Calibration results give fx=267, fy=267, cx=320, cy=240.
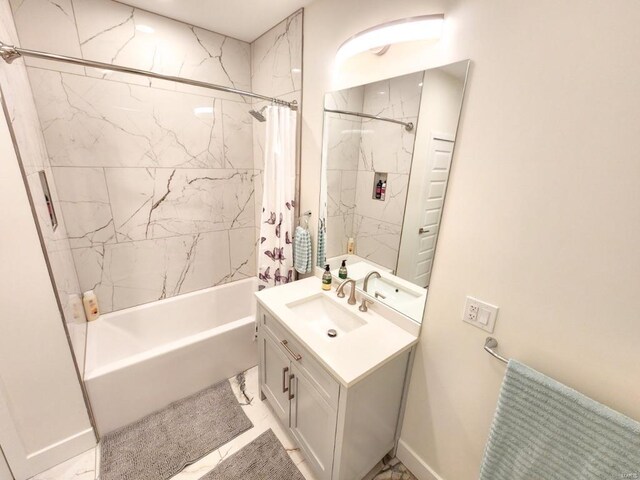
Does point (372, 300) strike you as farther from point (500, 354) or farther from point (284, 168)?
point (284, 168)

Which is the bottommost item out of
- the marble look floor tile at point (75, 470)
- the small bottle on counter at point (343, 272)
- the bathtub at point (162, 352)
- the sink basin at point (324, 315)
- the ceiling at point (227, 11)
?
the marble look floor tile at point (75, 470)

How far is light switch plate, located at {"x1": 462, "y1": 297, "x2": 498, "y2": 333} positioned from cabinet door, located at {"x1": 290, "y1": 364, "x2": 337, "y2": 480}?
2.33ft

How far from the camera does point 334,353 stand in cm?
119

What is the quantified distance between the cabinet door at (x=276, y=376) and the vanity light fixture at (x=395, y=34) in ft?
5.34

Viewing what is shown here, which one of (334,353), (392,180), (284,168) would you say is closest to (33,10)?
(284,168)

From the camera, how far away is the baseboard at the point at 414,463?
1381 millimetres

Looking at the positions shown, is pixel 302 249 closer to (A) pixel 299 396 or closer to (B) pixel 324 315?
(B) pixel 324 315

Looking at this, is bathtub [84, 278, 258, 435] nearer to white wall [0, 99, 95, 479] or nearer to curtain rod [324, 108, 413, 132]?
white wall [0, 99, 95, 479]

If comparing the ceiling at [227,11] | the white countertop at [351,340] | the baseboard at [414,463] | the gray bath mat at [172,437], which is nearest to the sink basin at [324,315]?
the white countertop at [351,340]

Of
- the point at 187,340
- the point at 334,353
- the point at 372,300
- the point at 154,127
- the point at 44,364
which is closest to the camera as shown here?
the point at 334,353

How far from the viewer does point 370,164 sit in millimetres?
1520

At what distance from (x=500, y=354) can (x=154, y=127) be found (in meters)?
2.53

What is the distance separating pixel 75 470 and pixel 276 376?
1.15 metres

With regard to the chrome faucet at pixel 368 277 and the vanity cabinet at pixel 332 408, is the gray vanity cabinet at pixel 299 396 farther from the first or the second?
the chrome faucet at pixel 368 277
